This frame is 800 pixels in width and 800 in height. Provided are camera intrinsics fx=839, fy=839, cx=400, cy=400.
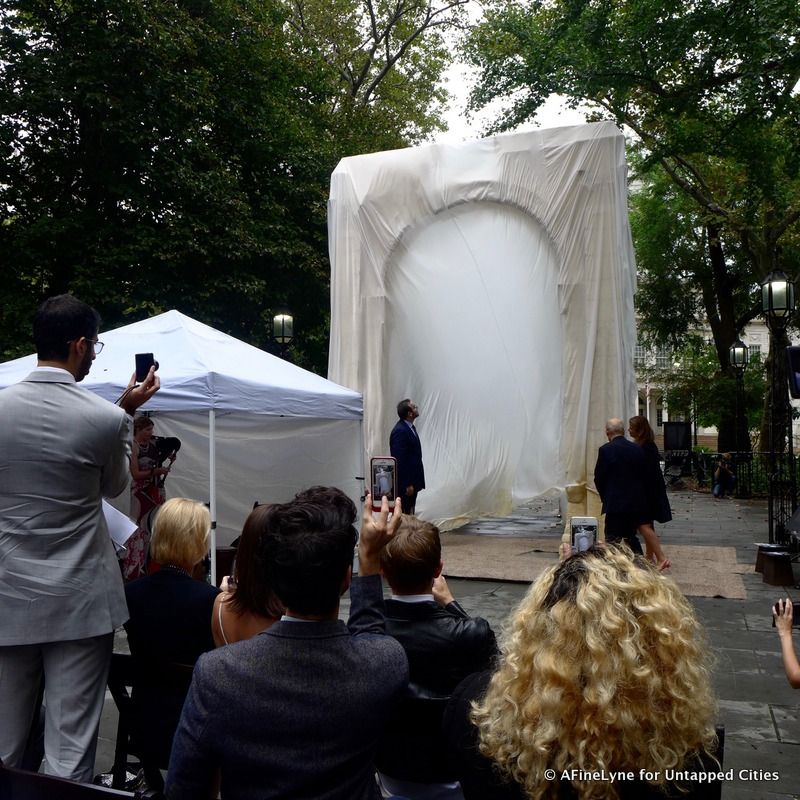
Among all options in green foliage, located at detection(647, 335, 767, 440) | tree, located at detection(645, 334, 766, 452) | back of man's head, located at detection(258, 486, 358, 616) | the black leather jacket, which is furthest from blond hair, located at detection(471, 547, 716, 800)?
green foliage, located at detection(647, 335, 767, 440)

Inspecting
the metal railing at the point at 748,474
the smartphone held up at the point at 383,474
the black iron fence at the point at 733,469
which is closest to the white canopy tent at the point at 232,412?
the smartphone held up at the point at 383,474

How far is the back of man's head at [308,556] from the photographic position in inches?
73.8

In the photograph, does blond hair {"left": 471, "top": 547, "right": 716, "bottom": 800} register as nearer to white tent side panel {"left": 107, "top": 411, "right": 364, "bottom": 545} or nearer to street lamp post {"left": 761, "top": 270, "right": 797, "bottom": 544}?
white tent side panel {"left": 107, "top": 411, "right": 364, "bottom": 545}

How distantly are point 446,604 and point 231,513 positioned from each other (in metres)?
7.48

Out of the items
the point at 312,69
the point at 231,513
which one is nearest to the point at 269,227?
the point at 312,69

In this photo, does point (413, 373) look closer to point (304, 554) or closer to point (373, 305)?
point (373, 305)

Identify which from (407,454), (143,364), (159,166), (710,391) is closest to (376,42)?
(159,166)

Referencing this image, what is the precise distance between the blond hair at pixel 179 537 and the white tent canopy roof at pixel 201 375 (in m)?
3.90

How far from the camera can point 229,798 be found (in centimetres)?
183

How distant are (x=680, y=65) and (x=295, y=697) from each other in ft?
51.6

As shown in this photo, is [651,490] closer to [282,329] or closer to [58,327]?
[58,327]

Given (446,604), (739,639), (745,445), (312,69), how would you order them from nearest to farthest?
(446,604)
(739,639)
(312,69)
(745,445)

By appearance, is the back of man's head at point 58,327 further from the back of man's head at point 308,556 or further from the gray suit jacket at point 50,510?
the back of man's head at point 308,556

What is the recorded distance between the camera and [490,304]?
1228 cm
